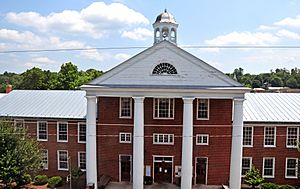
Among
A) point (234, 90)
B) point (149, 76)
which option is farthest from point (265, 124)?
point (149, 76)

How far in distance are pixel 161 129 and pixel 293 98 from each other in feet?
45.5

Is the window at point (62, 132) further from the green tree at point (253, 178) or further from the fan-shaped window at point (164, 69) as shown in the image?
the green tree at point (253, 178)

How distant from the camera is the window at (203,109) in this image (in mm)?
28188

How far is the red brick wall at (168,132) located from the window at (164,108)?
1.25 feet

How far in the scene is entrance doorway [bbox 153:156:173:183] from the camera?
94.2ft

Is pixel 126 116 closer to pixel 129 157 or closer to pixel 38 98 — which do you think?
pixel 129 157

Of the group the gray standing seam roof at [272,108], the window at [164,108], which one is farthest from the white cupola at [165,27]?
the gray standing seam roof at [272,108]

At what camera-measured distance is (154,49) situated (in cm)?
2612

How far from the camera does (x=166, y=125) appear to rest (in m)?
28.5

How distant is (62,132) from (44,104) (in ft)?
12.5

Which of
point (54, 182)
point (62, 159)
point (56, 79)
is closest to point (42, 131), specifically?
point (62, 159)

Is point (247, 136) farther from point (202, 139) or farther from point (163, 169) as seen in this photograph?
point (163, 169)

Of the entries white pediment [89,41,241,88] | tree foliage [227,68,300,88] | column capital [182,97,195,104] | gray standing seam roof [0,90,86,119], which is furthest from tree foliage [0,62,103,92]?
tree foliage [227,68,300,88]

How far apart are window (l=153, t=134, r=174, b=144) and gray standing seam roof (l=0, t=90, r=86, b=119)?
22.9 feet
